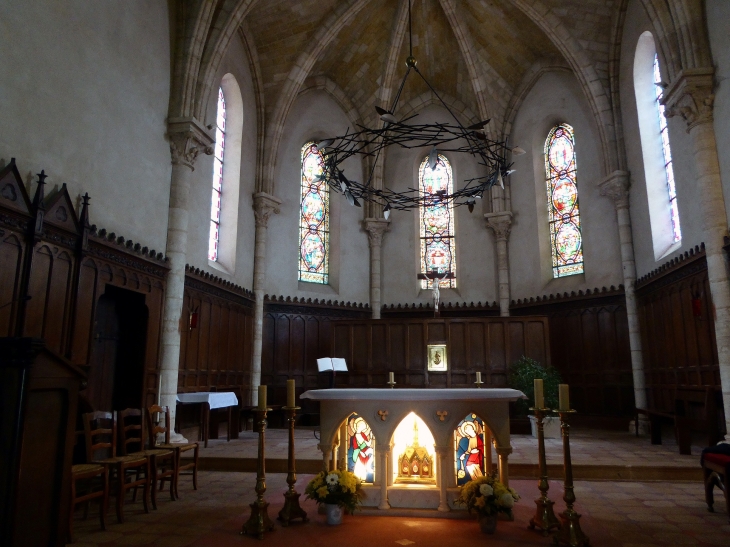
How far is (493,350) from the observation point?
1451 cm

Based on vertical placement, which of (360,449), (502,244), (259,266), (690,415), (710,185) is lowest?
(360,449)

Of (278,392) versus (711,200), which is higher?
(711,200)

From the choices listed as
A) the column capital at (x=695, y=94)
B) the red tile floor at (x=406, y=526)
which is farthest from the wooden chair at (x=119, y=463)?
the column capital at (x=695, y=94)

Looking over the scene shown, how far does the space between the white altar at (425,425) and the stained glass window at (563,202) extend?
10453mm

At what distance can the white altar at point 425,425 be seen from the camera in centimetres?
621

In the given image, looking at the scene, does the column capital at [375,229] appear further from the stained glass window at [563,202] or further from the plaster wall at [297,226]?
the stained glass window at [563,202]

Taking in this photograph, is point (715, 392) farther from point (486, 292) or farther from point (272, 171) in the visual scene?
point (272, 171)

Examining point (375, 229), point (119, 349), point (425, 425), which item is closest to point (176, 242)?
point (119, 349)

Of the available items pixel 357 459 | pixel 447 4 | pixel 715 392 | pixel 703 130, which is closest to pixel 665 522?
pixel 357 459

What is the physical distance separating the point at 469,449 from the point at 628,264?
943 cm

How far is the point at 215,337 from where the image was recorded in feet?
42.0

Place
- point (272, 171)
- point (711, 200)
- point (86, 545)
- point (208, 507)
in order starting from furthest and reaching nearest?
point (272, 171) → point (711, 200) → point (208, 507) → point (86, 545)

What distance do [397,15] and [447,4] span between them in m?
1.44

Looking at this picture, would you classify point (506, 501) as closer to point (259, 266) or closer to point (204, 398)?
point (204, 398)
